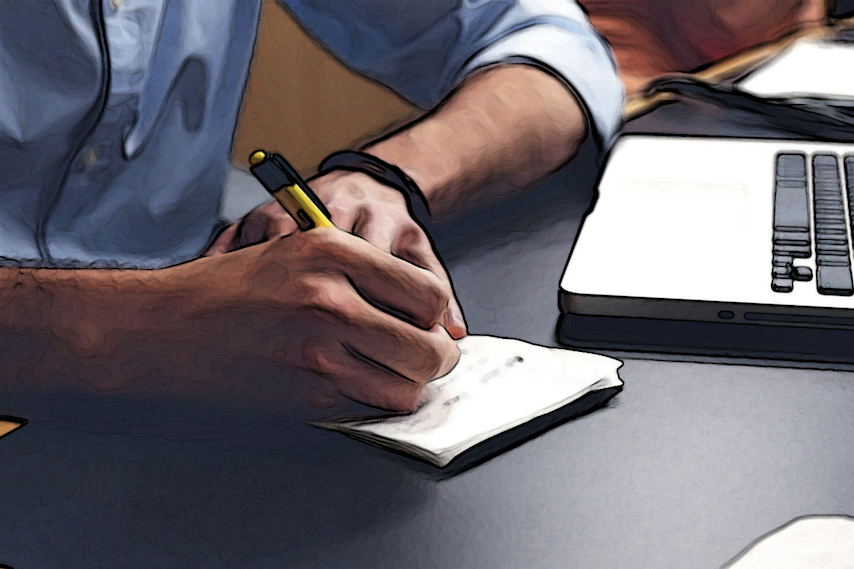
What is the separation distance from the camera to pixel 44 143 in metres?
0.42

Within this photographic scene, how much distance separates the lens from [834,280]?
319 mm

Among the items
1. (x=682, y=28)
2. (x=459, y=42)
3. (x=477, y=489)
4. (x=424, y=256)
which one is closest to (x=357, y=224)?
(x=424, y=256)

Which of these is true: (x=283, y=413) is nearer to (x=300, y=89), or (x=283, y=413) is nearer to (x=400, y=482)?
(x=400, y=482)

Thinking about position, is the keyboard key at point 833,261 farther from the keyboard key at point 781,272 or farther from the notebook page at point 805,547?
the notebook page at point 805,547

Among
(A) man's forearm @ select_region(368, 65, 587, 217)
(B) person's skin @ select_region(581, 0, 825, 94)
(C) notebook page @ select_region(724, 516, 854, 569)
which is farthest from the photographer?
(B) person's skin @ select_region(581, 0, 825, 94)

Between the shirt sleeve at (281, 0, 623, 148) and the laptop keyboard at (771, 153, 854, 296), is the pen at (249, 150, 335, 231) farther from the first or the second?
the shirt sleeve at (281, 0, 623, 148)

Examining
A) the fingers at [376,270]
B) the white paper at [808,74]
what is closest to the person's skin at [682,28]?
the white paper at [808,74]

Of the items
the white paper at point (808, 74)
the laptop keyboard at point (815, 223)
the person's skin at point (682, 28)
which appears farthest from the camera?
the person's skin at point (682, 28)

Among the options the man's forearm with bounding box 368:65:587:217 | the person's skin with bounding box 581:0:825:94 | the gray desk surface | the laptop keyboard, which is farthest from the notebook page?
the person's skin with bounding box 581:0:825:94

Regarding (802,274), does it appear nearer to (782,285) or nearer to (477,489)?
(782,285)

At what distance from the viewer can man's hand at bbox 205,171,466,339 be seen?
0.36 metres

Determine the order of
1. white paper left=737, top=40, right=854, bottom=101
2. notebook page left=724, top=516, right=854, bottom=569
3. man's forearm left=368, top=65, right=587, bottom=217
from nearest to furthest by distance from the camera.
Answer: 1. notebook page left=724, top=516, right=854, bottom=569
2. man's forearm left=368, top=65, right=587, bottom=217
3. white paper left=737, top=40, right=854, bottom=101

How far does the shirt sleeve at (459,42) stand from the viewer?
0.54 meters

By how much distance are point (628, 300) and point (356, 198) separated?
0.14 meters
